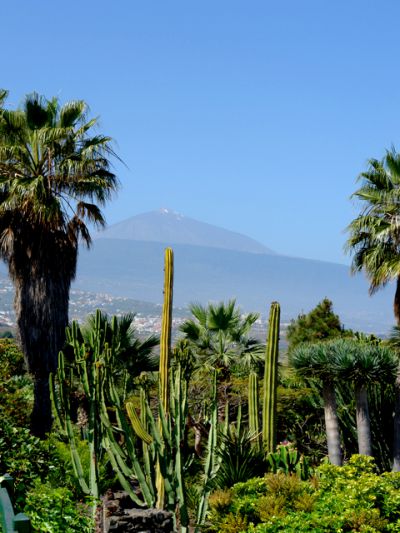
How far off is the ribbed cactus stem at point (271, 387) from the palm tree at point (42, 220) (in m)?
5.46

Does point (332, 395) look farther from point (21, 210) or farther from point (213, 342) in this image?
point (21, 210)

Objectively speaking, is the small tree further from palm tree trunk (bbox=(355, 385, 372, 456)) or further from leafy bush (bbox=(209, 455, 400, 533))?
leafy bush (bbox=(209, 455, 400, 533))

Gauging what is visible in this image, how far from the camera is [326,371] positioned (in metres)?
15.1

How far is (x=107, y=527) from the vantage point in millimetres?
10852

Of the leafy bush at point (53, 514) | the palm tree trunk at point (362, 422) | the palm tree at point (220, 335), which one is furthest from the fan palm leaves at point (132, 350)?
the leafy bush at point (53, 514)

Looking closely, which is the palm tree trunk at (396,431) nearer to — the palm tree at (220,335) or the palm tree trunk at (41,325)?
the palm tree at (220,335)

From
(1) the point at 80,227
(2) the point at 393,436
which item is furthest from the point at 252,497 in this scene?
(1) the point at 80,227

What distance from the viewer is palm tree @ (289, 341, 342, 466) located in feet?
49.6

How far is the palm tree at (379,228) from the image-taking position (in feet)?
58.3

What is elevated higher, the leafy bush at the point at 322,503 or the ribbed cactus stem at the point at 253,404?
the ribbed cactus stem at the point at 253,404

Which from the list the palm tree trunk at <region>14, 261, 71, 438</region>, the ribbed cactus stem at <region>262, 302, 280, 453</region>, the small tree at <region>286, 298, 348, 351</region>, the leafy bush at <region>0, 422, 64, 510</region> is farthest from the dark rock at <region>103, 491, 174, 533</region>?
the small tree at <region>286, 298, 348, 351</region>

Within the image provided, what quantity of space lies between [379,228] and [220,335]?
4323 millimetres

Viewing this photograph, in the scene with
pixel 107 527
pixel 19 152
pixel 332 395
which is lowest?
pixel 107 527

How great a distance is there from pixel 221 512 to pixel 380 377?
5.12 m
